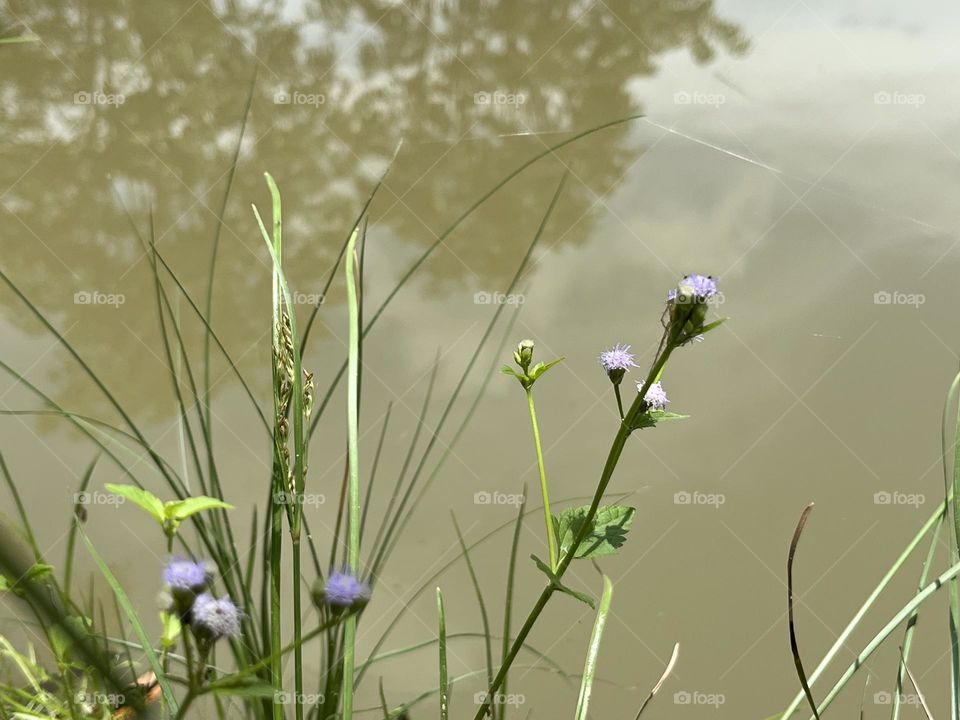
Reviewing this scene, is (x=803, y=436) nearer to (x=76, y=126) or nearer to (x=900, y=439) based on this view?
(x=900, y=439)

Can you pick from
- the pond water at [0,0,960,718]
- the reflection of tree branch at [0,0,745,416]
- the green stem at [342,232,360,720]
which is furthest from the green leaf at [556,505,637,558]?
the reflection of tree branch at [0,0,745,416]

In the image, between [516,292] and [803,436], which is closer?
[803,436]

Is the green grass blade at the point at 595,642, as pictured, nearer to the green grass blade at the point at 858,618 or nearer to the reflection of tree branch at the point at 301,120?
the green grass blade at the point at 858,618

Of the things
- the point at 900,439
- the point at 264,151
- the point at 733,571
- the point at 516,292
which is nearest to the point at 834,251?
the point at 900,439

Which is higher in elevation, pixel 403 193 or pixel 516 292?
pixel 403 193

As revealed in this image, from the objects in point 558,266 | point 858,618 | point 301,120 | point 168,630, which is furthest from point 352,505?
point 301,120

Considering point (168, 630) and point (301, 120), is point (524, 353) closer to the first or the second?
point (168, 630)

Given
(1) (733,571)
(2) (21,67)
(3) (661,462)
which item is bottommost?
(1) (733,571)

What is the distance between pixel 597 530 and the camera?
0.52 metres

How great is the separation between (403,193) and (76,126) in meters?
0.71

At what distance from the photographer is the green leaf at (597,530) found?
51cm

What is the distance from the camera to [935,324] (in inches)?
50.7

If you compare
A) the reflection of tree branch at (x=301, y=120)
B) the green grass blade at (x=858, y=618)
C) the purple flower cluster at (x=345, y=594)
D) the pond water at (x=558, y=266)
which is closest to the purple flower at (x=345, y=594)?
the purple flower cluster at (x=345, y=594)

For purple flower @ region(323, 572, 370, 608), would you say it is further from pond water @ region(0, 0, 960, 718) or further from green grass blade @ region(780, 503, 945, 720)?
pond water @ region(0, 0, 960, 718)
